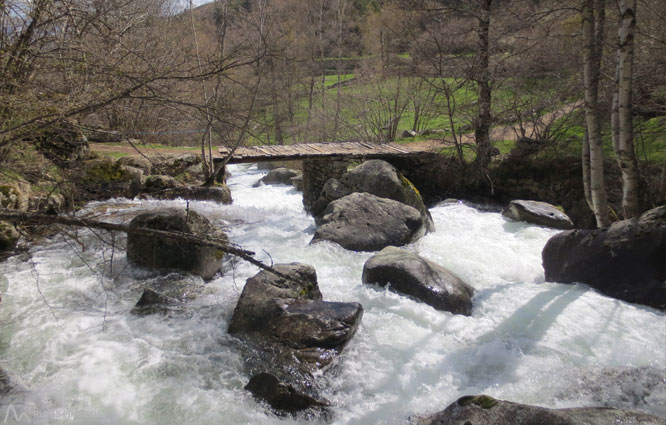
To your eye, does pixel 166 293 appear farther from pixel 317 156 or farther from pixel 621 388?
pixel 317 156

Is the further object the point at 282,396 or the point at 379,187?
the point at 379,187

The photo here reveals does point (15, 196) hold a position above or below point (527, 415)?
above

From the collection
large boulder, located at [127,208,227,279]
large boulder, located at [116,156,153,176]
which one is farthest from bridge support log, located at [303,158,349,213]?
large boulder, located at [127,208,227,279]

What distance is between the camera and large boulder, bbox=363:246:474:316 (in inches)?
204

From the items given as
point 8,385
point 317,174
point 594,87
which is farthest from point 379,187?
point 8,385

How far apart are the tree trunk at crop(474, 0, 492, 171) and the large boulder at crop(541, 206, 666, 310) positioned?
19.1ft

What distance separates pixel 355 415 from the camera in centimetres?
344

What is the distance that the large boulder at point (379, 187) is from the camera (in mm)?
9023

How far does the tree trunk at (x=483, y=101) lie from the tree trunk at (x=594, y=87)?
5020 mm

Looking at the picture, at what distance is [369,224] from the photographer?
7684 mm

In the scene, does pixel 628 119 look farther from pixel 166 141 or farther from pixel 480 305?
pixel 166 141

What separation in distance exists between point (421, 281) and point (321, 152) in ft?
22.0

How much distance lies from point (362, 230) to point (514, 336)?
3.37 meters

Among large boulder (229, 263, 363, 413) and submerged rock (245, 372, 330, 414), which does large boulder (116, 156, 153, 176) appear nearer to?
large boulder (229, 263, 363, 413)
